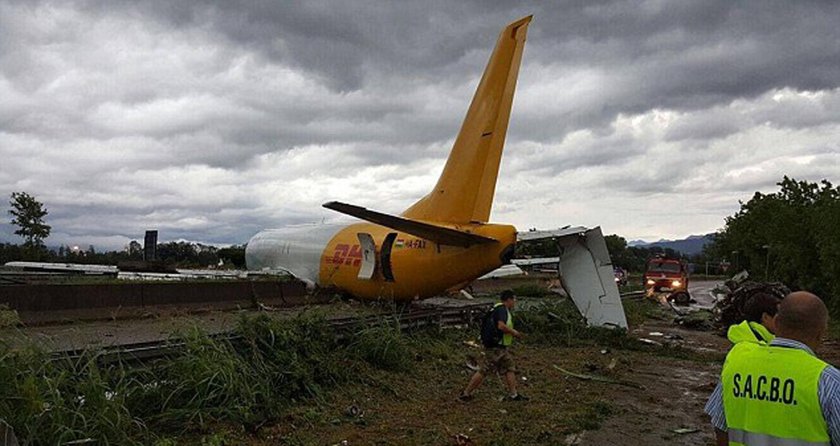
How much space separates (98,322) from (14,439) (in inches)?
363

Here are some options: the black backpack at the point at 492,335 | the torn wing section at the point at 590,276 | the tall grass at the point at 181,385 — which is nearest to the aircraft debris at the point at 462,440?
the tall grass at the point at 181,385

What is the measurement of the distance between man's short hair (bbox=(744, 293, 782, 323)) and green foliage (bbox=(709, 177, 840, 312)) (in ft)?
70.5

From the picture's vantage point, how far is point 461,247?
1364 centimetres

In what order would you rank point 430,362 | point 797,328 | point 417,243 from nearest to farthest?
point 797,328, point 430,362, point 417,243

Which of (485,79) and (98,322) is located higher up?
(485,79)

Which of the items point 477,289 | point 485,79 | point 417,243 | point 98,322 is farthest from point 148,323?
point 477,289

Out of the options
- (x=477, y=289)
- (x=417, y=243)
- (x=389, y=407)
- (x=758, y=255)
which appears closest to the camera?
(x=389, y=407)

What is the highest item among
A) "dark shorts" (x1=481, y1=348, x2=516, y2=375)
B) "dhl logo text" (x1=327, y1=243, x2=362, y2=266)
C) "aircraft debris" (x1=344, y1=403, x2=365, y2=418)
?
"dhl logo text" (x1=327, y1=243, x2=362, y2=266)

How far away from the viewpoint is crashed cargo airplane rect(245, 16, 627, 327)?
13531mm

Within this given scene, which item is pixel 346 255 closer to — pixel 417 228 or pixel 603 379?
pixel 417 228

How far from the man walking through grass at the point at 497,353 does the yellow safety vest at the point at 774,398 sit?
554 centimetres

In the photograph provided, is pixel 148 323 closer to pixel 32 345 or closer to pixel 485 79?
pixel 32 345

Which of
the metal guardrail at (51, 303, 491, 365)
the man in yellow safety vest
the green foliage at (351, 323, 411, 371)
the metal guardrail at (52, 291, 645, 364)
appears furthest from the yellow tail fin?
the man in yellow safety vest

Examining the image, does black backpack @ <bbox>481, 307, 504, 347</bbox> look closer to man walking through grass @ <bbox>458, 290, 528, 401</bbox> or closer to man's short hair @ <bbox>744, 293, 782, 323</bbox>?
man walking through grass @ <bbox>458, 290, 528, 401</bbox>
